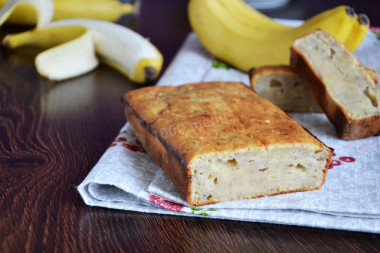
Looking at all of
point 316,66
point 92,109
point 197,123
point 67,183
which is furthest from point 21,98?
point 316,66

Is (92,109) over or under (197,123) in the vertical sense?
under

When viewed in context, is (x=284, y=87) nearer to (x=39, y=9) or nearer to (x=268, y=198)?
(x=268, y=198)

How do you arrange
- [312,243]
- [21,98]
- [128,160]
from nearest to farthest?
[312,243] → [128,160] → [21,98]

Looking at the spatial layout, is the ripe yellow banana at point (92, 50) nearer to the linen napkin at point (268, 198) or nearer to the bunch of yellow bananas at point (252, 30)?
the bunch of yellow bananas at point (252, 30)

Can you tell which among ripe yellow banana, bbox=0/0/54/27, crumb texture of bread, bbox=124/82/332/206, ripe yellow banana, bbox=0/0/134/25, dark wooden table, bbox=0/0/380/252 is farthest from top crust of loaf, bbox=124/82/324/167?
ripe yellow banana, bbox=0/0/134/25

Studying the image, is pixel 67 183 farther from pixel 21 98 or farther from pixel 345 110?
pixel 345 110

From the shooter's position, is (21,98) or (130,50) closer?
(21,98)
